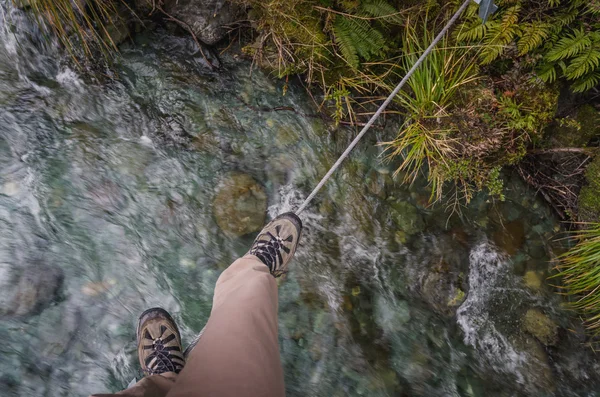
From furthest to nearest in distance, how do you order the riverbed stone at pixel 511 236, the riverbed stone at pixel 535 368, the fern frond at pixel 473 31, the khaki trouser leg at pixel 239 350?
the riverbed stone at pixel 511 236
the riverbed stone at pixel 535 368
the fern frond at pixel 473 31
the khaki trouser leg at pixel 239 350

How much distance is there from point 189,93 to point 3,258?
2332 mm

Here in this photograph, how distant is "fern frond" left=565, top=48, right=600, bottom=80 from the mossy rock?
1.02 meters

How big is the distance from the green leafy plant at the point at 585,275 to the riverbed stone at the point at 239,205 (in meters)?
3.05

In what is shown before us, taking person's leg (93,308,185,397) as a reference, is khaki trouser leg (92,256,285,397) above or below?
above

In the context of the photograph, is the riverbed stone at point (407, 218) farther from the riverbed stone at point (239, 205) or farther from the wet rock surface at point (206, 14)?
the wet rock surface at point (206, 14)

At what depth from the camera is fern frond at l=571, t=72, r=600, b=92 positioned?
3527 mm

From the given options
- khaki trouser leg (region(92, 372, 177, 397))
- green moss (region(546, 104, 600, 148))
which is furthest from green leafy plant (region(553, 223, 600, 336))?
khaki trouser leg (region(92, 372, 177, 397))

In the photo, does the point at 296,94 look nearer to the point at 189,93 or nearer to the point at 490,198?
the point at 189,93

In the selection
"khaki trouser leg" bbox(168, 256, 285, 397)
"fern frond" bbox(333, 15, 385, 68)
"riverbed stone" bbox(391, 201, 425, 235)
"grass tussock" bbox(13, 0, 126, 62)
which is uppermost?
"grass tussock" bbox(13, 0, 126, 62)

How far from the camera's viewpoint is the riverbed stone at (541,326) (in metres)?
3.85

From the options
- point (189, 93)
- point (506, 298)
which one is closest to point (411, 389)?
point (506, 298)

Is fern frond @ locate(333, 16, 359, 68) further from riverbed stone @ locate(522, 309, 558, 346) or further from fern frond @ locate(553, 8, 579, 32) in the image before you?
riverbed stone @ locate(522, 309, 558, 346)

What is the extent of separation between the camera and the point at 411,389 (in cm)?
355

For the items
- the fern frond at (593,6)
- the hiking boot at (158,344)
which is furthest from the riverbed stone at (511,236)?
the hiking boot at (158,344)
